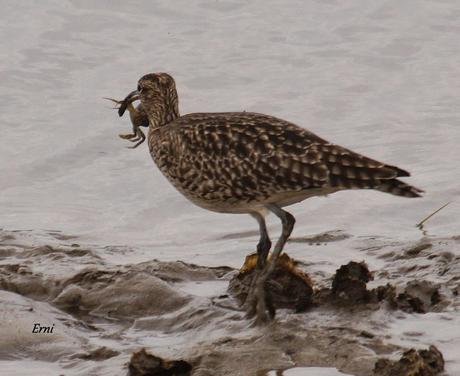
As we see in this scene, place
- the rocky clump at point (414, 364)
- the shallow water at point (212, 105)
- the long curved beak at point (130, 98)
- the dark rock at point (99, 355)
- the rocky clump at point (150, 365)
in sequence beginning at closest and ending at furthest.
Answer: the rocky clump at point (414, 364) < the rocky clump at point (150, 365) < the dark rock at point (99, 355) < the long curved beak at point (130, 98) < the shallow water at point (212, 105)

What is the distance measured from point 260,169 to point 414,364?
219 cm

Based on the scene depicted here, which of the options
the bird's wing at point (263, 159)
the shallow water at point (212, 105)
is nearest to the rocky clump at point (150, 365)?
the bird's wing at point (263, 159)

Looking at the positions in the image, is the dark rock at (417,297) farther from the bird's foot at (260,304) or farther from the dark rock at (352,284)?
the bird's foot at (260,304)

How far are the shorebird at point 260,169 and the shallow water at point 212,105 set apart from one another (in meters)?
0.82

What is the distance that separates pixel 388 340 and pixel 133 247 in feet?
12.5

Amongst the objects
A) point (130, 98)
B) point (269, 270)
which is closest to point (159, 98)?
point (130, 98)

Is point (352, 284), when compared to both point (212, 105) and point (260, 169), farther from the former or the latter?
point (212, 105)

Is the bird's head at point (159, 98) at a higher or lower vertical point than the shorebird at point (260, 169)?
higher

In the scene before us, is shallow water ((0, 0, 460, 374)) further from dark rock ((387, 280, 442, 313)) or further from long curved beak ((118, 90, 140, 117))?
long curved beak ((118, 90, 140, 117))

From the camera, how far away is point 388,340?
25.7ft

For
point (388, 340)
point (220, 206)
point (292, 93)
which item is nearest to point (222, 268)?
point (220, 206)

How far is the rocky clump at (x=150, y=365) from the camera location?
24.2 ft

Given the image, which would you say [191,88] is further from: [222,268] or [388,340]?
[388,340]

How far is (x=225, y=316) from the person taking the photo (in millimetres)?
8695
